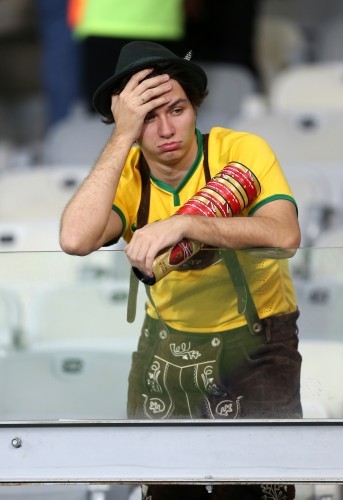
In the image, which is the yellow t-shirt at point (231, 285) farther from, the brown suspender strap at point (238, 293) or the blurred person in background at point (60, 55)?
the blurred person in background at point (60, 55)

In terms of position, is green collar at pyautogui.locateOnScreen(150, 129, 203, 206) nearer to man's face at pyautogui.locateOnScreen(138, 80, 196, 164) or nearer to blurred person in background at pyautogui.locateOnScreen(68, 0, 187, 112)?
man's face at pyautogui.locateOnScreen(138, 80, 196, 164)

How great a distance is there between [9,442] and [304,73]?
417 centimetres

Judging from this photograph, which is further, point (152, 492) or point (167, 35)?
point (167, 35)

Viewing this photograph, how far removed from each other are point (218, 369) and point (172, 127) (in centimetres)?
49

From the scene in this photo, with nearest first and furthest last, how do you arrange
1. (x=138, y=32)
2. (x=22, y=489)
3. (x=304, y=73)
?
(x=22, y=489) → (x=138, y=32) → (x=304, y=73)

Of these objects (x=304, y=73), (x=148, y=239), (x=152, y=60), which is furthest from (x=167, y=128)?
(x=304, y=73)

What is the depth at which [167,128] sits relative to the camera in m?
2.49

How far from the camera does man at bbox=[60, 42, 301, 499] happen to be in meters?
2.38

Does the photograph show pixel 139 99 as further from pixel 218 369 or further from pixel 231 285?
pixel 218 369

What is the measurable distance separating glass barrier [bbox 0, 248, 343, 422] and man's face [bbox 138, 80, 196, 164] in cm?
24

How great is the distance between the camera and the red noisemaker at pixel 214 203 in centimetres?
234

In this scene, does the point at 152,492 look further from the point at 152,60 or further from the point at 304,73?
the point at 304,73

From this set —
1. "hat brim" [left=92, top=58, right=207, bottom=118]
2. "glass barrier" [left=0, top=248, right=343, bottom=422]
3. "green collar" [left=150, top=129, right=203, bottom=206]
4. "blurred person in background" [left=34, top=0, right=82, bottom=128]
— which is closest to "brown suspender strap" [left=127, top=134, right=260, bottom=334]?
"glass barrier" [left=0, top=248, right=343, bottom=422]

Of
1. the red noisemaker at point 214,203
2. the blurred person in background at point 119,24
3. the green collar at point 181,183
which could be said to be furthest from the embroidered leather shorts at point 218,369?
the blurred person in background at point 119,24
